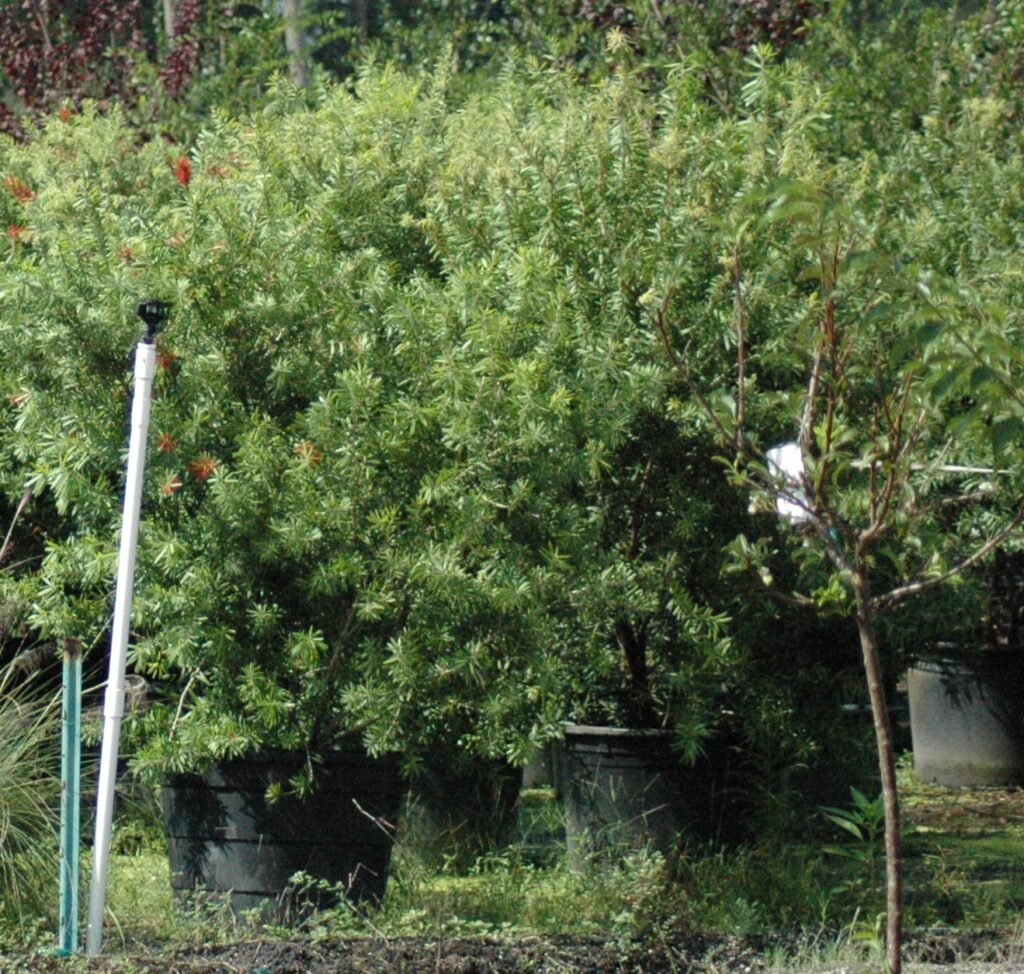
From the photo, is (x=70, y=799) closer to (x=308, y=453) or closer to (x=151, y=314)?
(x=308, y=453)

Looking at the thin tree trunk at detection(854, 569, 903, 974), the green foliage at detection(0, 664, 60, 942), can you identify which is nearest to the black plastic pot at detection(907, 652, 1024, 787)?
the thin tree trunk at detection(854, 569, 903, 974)

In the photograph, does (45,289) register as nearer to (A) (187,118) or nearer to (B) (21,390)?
(B) (21,390)

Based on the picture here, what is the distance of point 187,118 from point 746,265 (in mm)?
5983

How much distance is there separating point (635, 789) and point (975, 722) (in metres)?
3.94

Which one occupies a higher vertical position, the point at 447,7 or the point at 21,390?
the point at 447,7

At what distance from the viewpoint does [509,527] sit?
15.6 ft

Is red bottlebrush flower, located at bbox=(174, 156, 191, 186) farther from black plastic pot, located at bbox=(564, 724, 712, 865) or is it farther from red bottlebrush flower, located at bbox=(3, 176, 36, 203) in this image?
black plastic pot, located at bbox=(564, 724, 712, 865)

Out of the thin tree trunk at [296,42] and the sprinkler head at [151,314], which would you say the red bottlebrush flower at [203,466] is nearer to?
the sprinkler head at [151,314]

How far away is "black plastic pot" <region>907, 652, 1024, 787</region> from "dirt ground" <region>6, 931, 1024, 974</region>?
436cm

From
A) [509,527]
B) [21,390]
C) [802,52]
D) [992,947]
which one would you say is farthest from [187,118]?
[992,947]

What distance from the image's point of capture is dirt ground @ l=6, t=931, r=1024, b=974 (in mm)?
3998

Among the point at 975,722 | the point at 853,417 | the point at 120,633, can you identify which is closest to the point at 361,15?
the point at 975,722

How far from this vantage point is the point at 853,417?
523 centimetres

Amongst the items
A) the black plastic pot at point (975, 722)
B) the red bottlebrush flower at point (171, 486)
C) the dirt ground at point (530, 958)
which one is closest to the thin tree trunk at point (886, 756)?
the dirt ground at point (530, 958)
